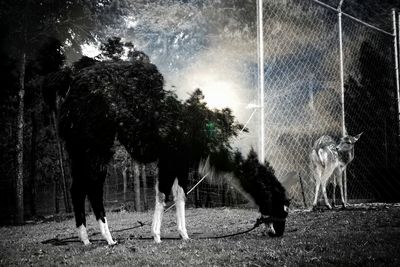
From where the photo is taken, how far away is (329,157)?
22.6 ft

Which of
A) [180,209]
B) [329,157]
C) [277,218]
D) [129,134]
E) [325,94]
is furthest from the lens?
[325,94]

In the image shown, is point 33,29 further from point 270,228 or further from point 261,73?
point 270,228

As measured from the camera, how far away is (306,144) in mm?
7590

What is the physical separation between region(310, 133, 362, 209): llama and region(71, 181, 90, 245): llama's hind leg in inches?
177

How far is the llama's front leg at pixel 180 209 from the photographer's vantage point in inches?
168

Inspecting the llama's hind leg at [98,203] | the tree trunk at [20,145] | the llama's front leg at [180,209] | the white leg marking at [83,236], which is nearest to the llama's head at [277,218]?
the llama's front leg at [180,209]

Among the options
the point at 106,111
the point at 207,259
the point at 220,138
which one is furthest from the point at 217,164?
the point at 207,259

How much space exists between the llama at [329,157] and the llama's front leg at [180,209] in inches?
135

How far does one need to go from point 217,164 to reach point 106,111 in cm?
159

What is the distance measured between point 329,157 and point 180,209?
3.79 metres

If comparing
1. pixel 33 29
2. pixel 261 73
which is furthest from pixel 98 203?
pixel 33 29

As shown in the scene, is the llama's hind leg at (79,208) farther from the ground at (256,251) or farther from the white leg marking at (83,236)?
the ground at (256,251)

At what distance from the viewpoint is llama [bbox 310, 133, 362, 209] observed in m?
6.86

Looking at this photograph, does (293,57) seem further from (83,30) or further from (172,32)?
(83,30)
